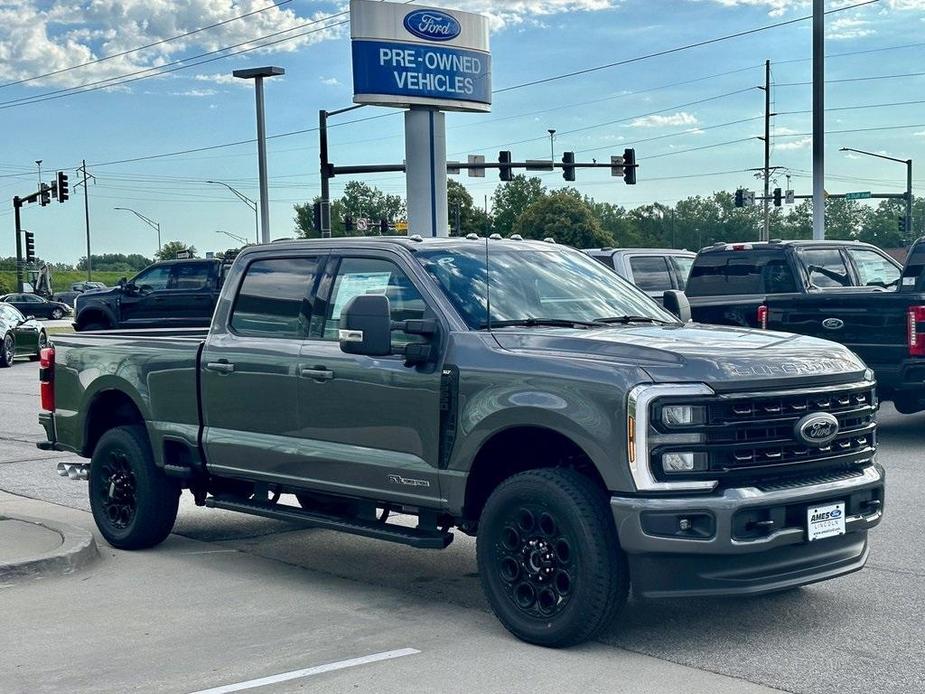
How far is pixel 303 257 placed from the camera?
7520 mm

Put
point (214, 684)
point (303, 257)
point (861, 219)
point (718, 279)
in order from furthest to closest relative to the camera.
→ point (861, 219) < point (718, 279) < point (303, 257) < point (214, 684)

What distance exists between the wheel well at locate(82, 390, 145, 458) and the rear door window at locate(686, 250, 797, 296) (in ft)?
28.4

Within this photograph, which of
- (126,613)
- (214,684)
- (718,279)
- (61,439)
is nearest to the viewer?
(214,684)

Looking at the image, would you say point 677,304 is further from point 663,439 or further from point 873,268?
point 873,268

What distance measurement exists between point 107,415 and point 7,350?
20.4 metres

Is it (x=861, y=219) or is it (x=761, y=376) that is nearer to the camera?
(x=761, y=376)

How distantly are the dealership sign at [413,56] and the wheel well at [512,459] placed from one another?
31289 mm

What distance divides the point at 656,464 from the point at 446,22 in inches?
1354

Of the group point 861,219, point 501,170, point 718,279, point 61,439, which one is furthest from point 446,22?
point 861,219

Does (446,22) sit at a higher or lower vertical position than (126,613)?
higher

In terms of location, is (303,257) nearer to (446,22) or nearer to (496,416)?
(496,416)

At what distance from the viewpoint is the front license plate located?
577 cm

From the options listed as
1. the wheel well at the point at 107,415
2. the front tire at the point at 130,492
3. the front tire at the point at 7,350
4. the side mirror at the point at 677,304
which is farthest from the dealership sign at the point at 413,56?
the side mirror at the point at 677,304

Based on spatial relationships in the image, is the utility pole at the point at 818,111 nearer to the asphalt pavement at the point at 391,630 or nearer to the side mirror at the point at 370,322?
the asphalt pavement at the point at 391,630
